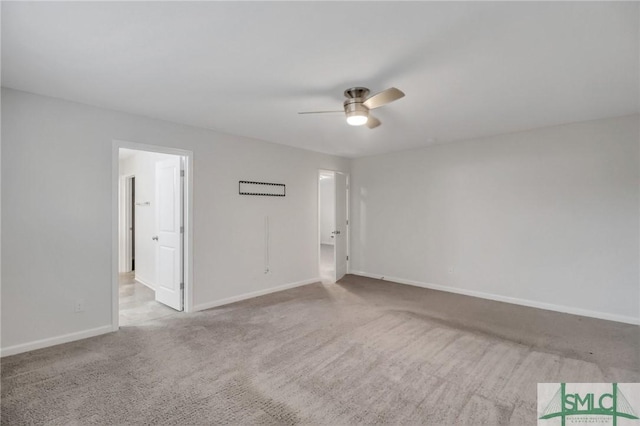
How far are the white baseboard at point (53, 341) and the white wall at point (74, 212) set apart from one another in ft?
0.03

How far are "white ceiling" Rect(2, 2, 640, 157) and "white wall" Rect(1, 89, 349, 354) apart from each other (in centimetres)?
29

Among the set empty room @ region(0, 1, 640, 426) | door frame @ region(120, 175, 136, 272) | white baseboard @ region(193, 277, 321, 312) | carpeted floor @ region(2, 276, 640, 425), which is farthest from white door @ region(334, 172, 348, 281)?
door frame @ region(120, 175, 136, 272)

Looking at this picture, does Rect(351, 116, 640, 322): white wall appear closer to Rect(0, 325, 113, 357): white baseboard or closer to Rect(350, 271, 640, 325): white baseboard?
Rect(350, 271, 640, 325): white baseboard

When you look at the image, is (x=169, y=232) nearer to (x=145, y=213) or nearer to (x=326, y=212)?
(x=145, y=213)

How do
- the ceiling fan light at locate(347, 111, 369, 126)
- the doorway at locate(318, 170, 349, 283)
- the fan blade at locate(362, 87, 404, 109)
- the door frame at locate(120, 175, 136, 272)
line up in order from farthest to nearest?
the door frame at locate(120, 175, 136, 272)
the doorway at locate(318, 170, 349, 283)
the ceiling fan light at locate(347, 111, 369, 126)
the fan blade at locate(362, 87, 404, 109)

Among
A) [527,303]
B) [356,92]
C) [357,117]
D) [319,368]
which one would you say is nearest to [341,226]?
[527,303]

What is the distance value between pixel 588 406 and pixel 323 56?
317cm

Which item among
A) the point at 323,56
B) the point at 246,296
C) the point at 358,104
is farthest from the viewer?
the point at 246,296

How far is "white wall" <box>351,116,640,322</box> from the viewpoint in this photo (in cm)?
369

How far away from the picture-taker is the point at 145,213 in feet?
17.7

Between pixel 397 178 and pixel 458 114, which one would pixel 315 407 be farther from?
pixel 397 178

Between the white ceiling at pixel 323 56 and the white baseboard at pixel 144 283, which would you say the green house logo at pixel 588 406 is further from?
the white baseboard at pixel 144 283

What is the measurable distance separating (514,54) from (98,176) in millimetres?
4102

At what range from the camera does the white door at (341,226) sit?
5903 mm
